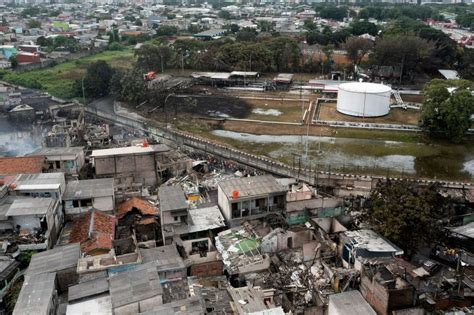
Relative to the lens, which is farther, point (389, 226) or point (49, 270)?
point (389, 226)

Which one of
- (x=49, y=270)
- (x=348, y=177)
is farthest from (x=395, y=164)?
(x=49, y=270)

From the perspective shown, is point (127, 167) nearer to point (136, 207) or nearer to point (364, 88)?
point (136, 207)

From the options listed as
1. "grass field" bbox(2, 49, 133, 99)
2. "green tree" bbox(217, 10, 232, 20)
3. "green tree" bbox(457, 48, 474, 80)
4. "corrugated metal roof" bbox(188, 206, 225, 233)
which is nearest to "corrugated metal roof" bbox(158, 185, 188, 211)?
"corrugated metal roof" bbox(188, 206, 225, 233)

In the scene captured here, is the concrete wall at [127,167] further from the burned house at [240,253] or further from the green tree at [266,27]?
the green tree at [266,27]

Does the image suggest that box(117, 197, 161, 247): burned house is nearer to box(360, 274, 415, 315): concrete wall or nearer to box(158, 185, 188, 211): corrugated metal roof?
box(158, 185, 188, 211): corrugated metal roof

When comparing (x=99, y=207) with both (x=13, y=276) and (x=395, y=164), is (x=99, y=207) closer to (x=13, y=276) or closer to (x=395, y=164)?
(x=13, y=276)

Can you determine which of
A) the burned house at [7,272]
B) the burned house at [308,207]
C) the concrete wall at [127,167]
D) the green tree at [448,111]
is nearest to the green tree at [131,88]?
the concrete wall at [127,167]
